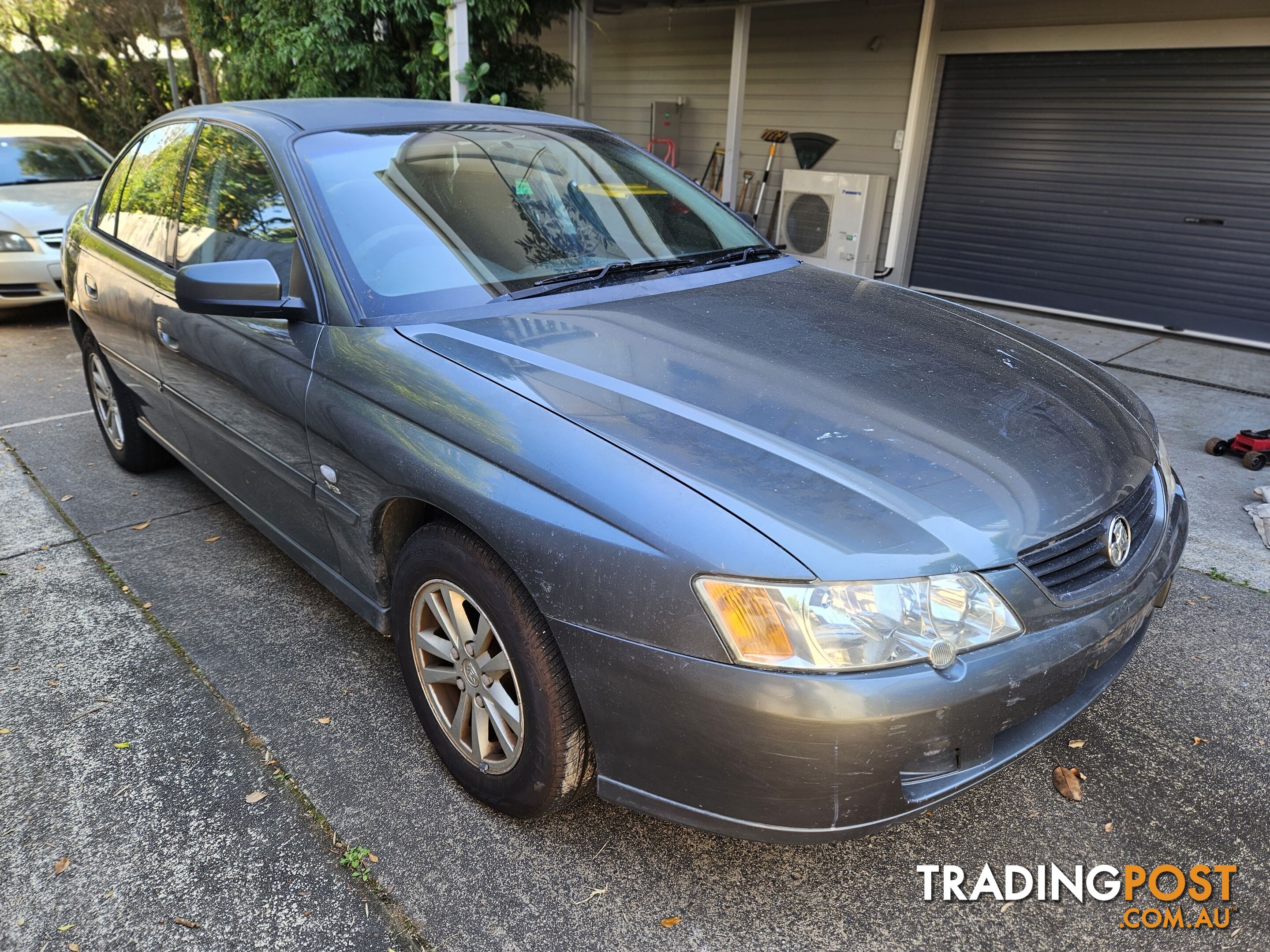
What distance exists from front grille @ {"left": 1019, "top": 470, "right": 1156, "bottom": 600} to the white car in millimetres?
7786

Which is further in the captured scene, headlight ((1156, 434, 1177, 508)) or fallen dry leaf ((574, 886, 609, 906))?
headlight ((1156, 434, 1177, 508))

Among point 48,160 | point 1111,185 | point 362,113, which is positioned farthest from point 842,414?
point 48,160

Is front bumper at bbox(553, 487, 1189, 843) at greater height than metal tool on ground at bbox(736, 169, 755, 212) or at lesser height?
lesser

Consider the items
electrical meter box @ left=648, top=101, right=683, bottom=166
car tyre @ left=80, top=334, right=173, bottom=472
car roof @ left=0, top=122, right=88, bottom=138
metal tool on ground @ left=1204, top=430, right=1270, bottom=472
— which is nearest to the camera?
car tyre @ left=80, top=334, right=173, bottom=472

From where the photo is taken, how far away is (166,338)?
10.3 ft

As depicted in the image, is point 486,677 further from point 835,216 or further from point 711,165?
point 711,165

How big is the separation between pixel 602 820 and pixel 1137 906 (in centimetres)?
122

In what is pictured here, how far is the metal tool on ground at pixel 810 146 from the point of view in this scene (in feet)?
29.4

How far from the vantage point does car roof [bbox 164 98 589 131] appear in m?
2.80

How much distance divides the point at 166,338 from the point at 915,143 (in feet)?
22.8

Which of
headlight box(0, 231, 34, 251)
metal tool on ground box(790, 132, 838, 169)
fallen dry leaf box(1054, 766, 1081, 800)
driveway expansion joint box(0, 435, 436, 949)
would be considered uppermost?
metal tool on ground box(790, 132, 838, 169)

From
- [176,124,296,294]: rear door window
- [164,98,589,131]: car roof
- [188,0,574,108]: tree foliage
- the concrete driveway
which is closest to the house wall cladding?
[188,0,574,108]: tree foliage

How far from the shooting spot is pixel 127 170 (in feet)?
12.5

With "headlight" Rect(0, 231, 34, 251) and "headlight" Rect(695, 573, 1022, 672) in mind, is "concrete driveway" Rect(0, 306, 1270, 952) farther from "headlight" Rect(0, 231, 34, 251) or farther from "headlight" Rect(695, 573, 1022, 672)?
"headlight" Rect(0, 231, 34, 251)
